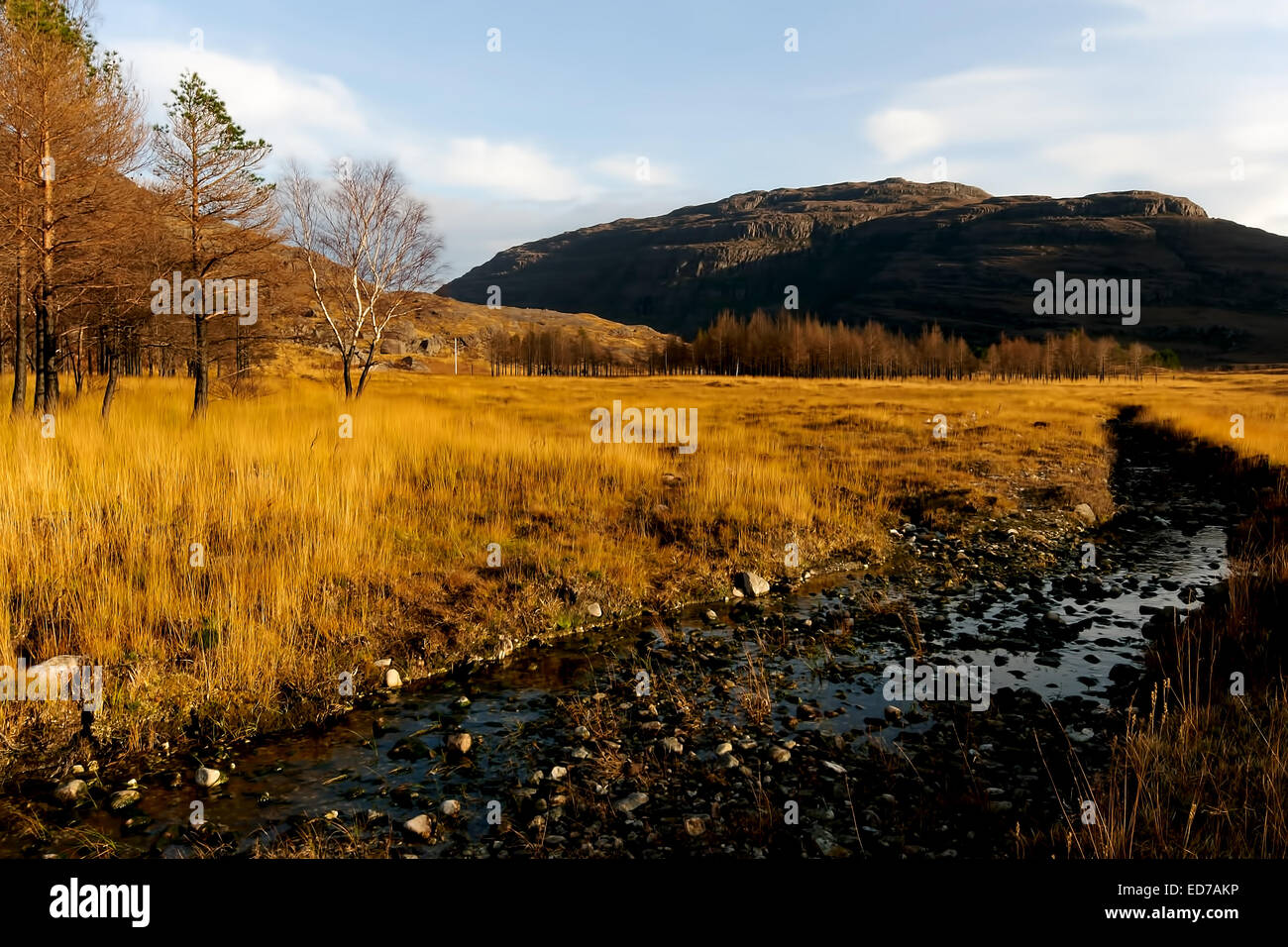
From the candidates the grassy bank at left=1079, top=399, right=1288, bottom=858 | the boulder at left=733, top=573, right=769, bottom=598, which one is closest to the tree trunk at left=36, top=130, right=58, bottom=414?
the boulder at left=733, top=573, right=769, bottom=598

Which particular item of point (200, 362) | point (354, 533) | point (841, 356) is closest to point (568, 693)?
point (354, 533)

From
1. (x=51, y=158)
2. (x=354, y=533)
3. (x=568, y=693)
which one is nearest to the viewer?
A: (x=568, y=693)

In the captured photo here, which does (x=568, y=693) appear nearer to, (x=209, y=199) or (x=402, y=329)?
(x=209, y=199)

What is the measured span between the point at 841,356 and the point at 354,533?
138550mm

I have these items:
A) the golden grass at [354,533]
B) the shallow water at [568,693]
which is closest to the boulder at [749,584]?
the golden grass at [354,533]

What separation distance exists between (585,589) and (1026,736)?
5.55 metres

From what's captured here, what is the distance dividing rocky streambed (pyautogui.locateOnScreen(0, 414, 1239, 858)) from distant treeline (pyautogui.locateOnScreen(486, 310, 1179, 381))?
121771mm

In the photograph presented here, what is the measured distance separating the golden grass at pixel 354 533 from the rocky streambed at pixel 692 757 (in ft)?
2.60

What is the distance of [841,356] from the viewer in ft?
453

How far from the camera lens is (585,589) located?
30.9 feet

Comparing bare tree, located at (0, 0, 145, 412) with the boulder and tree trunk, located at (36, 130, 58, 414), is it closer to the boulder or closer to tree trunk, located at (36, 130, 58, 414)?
tree trunk, located at (36, 130, 58, 414)
